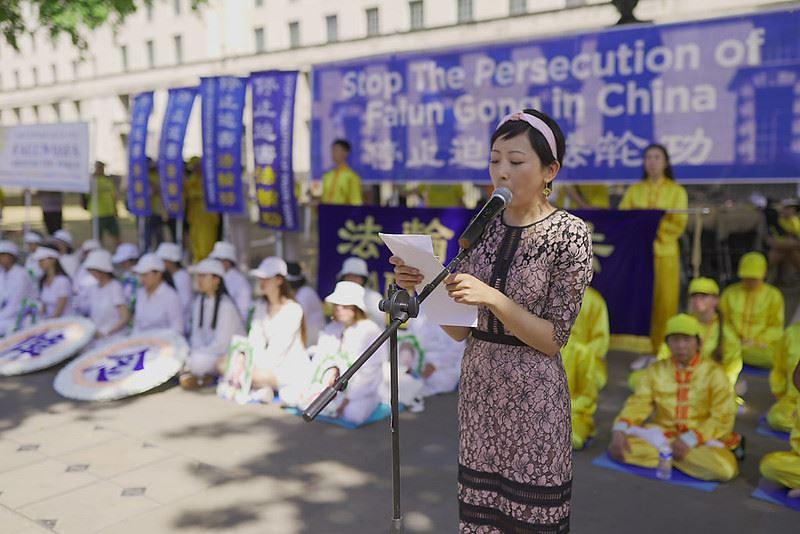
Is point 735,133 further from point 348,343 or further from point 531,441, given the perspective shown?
point 531,441

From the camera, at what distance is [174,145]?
9172 millimetres

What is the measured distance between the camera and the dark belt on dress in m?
2.35

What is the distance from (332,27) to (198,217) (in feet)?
81.5

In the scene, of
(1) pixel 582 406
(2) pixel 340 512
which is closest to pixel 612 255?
(1) pixel 582 406

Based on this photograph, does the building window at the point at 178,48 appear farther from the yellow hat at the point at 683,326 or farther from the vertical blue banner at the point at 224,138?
the yellow hat at the point at 683,326

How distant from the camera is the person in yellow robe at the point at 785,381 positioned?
200 inches

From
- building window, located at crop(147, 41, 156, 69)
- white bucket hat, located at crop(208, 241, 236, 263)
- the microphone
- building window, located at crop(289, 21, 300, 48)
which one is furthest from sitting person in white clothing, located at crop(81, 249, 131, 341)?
building window, located at crop(147, 41, 156, 69)

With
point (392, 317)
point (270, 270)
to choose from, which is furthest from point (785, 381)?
point (392, 317)

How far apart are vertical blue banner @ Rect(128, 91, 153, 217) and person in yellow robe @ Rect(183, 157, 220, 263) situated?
31.9 inches

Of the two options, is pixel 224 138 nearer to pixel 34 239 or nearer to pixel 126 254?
pixel 126 254

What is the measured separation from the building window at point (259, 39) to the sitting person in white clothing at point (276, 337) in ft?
105

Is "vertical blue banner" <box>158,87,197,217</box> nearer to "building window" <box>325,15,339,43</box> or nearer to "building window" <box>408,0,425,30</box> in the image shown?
"building window" <box>408,0,425,30</box>

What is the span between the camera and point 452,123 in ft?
→ 23.5

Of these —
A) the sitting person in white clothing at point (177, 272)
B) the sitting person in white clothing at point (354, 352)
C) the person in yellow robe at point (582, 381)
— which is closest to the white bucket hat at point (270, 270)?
the sitting person in white clothing at point (354, 352)
